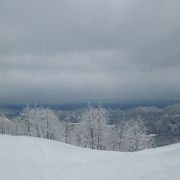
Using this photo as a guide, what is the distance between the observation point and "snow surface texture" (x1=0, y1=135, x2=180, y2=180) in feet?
63.3

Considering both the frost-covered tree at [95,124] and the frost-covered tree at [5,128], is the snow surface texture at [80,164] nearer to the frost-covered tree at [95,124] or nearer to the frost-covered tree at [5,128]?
the frost-covered tree at [95,124]

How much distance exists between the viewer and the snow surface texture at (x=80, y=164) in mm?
19297

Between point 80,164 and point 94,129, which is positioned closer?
point 80,164

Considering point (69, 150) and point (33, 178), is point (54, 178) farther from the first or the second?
point (69, 150)

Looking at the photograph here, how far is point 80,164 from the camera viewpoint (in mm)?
Result: 22297

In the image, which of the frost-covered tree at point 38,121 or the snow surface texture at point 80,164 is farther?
the frost-covered tree at point 38,121

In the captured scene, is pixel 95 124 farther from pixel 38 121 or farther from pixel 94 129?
pixel 38 121

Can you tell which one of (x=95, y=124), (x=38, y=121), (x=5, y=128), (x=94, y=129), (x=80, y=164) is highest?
(x=80, y=164)

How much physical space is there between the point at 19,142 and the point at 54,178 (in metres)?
7.16

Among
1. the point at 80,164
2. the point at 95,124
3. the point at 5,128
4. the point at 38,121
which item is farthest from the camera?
the point at 5,128

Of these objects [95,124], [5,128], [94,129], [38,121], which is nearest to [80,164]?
[95,124]

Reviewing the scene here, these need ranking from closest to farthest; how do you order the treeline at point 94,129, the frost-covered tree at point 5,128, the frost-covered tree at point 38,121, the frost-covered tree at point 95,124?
the frost-covered tree at point 95,124, the treeline at point 94,129, the frost-covered tree at point 38,121, the frost-covered tree at point 5,128

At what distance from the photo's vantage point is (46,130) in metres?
77.6

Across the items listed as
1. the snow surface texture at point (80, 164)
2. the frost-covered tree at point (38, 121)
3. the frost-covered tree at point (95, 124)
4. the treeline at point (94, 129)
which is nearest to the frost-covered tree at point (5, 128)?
the treeline at point (94, 129)
